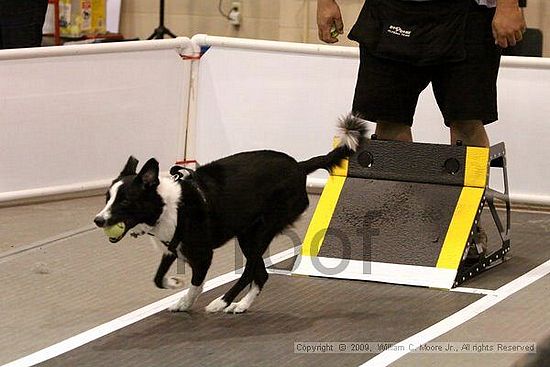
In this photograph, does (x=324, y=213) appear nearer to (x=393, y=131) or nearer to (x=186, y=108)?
(x=393, y=131)

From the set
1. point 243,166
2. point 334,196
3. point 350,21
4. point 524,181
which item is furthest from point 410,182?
point 350,21

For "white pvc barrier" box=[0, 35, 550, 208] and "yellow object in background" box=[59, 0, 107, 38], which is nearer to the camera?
"white pvc barrier" box=[0, 35, 550, 208]

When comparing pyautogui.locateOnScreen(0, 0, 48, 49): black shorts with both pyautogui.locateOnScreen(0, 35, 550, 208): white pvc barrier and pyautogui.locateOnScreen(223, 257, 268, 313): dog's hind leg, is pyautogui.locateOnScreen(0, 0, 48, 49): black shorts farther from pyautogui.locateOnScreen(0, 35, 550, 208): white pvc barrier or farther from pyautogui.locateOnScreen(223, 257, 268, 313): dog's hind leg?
pyautogui.locateOnScreen(223, 257, 268, 313): dog's hind leg

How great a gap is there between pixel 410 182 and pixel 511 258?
1.84 ft

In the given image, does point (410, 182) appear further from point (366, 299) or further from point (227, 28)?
point (227, 28)

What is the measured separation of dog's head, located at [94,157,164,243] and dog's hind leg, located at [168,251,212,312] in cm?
22

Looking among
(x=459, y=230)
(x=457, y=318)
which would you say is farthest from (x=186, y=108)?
(x=457, y=318)

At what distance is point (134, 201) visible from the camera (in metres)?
3.68

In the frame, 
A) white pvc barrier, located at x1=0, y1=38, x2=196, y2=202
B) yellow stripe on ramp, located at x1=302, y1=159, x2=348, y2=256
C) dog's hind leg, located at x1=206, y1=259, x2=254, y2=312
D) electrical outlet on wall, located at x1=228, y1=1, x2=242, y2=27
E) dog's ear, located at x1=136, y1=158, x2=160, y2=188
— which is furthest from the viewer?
electrical outlet on wall, located at x1=228, y1=1, x2=242, y2=27

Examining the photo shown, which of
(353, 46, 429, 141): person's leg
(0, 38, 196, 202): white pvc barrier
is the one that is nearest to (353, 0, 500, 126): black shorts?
(353, 46, 429, 141): person's leg

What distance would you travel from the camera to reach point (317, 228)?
4.59 metres

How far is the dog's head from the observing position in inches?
144

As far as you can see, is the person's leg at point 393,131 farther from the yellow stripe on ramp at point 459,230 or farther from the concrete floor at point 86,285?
the concrete floor at point 86,285

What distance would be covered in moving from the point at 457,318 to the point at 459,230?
1.66ft
